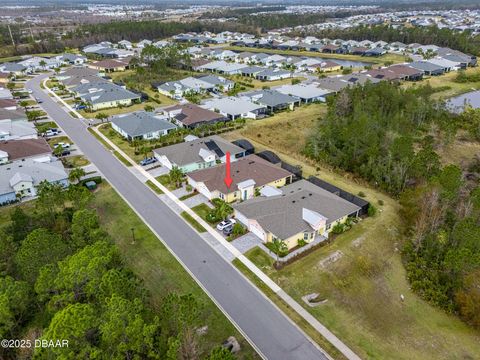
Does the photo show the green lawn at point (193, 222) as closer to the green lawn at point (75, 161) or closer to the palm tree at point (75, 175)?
the palm tree at point (75, 175)

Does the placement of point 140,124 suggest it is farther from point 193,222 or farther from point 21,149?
point 193,222

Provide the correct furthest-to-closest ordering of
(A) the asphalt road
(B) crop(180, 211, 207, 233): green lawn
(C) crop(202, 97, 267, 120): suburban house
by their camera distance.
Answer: (C) crop(202, 97, 267, 120): suburban house, (B) crop(180, 211, 207, 233): green lawn, (A) the asphalt road

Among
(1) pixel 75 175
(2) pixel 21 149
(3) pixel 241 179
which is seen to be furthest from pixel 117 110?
(3) pixel 241 179

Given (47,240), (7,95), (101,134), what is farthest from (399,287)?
(7,95)

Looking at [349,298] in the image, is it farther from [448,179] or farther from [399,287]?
[448,179]

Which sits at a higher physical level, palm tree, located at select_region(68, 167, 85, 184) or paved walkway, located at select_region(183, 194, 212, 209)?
palm tree, located at select_region(68, 167, 85, 184)

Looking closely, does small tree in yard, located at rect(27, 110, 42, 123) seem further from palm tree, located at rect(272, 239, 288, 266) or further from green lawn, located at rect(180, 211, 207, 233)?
palm tree, located at rect(272, 239, 288, 266)

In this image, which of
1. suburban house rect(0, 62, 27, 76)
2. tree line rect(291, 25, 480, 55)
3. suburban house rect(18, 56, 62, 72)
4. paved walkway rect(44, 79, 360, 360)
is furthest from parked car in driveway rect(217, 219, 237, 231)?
tree line rect(291, 25, 480, 55)
